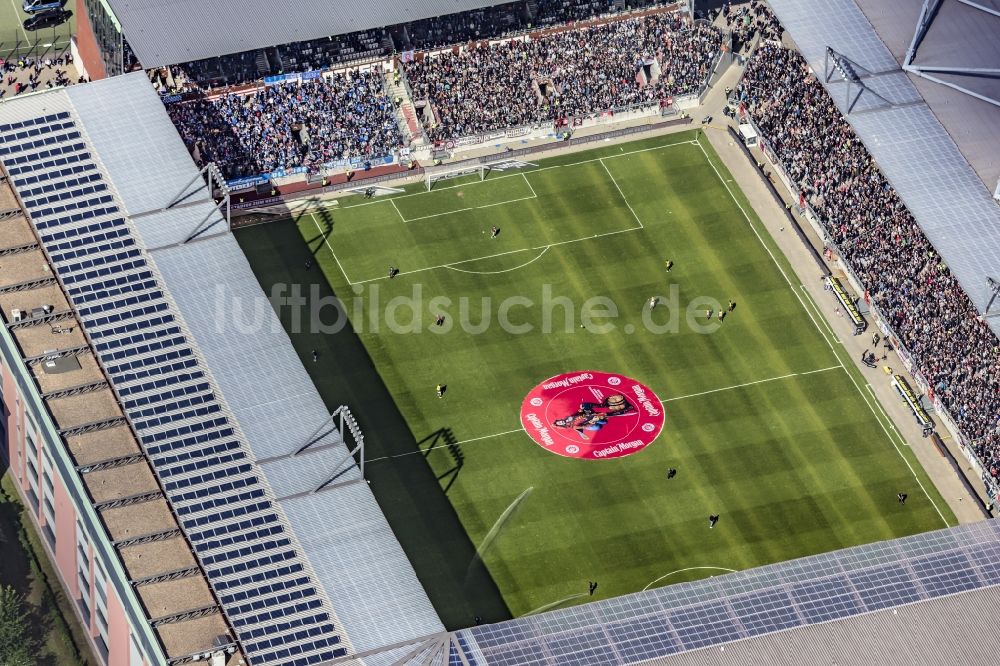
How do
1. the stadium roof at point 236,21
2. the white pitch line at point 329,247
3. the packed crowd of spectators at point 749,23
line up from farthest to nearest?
the packed crowd of spectators at point 749,23 < the stadium roof at point 236,21 < the white pitch line at point 329,247

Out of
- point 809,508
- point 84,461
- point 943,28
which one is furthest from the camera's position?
point 943,28

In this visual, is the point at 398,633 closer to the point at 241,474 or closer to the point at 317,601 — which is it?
the point at 317,601

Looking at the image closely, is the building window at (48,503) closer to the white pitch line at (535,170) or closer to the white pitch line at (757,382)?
the white pitch line at (535,170)

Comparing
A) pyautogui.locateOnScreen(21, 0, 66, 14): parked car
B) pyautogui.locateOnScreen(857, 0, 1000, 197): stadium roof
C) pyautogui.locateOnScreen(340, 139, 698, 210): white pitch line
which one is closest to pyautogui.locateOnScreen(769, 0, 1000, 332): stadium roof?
pyautogui.locateOnScreen(857, 0, 1000, 197): stadium roof

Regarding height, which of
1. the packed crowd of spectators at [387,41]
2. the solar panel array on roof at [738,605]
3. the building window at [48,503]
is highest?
the packed crowd of spectators at [387,41]

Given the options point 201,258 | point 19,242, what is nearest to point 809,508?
point 201,258

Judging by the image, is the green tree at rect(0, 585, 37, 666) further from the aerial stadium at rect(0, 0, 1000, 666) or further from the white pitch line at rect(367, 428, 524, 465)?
the white pitch line at rect(367, 428, 524, 465)

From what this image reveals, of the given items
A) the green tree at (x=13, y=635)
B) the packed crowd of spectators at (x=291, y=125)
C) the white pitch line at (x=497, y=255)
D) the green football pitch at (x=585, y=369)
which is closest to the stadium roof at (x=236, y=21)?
the packed crowd of spectators at (x=291, y=125)

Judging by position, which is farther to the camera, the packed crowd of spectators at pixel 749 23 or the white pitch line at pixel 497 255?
the packed crowd of spectators at pixel 749 23
